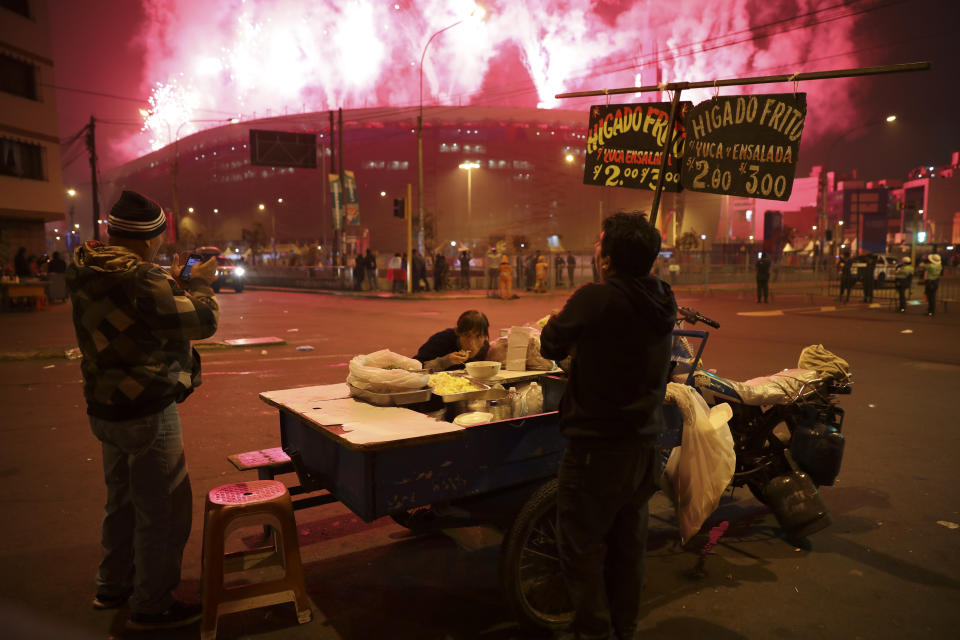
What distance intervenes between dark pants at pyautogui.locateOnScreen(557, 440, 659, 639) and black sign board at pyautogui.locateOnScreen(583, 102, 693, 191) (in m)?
3.37

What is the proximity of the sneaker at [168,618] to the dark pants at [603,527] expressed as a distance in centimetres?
199

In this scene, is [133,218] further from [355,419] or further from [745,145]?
[745,145]

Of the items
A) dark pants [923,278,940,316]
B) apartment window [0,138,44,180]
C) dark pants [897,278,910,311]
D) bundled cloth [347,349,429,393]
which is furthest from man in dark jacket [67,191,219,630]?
apartment window [0,138,44,180]

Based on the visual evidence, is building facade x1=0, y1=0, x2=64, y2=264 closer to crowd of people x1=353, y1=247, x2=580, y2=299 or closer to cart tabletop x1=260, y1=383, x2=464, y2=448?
crowd of people x1=353, y1=247, x2=580, y2=299

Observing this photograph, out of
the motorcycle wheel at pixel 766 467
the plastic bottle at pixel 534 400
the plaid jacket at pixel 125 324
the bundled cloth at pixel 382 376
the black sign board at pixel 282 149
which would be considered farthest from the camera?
the black sign board at pixel 282 149

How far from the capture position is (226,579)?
149 inches

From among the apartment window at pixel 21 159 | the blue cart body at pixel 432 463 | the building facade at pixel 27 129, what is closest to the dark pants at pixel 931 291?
the blue cart body at pixel 432 463

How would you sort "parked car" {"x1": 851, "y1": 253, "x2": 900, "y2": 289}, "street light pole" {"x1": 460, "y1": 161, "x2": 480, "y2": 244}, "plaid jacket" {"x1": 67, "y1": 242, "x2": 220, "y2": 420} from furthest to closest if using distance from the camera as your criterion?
"street light pole" {"x1": 460, "y1": 161, "x2": 480, "y2": 244}
"parked car" {"x1": 851, "y1": 253, "x2": 900, "y2": 289}
"plaid jacket" {"x1": 67, "y1": 242, "x2": 220, "y2": 420}

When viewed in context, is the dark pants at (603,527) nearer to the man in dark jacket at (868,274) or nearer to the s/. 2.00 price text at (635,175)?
the s/. 2.00 price text at (635,175)

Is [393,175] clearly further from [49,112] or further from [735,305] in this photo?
[735,305]

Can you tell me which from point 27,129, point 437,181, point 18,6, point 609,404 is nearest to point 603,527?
point 609,404

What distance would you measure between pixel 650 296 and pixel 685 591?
202cm

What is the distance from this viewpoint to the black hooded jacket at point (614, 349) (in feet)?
8.32

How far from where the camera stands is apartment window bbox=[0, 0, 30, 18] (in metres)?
28.6
